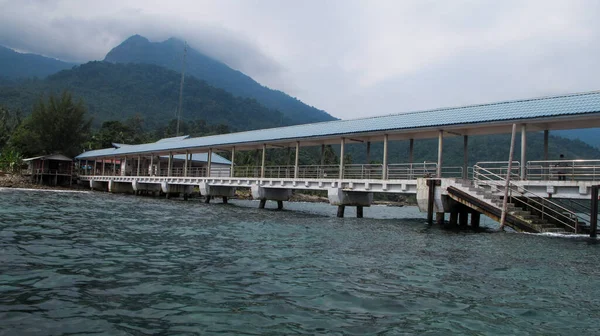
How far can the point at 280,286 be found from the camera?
24.9 feet

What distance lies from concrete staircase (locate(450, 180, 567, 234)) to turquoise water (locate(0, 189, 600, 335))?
13.5 ft

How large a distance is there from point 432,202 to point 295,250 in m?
11.3

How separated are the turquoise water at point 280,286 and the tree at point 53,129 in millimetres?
58021

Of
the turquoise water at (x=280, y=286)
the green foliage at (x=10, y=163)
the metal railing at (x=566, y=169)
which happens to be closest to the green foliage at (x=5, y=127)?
the green foliage at (x=10, y=163)

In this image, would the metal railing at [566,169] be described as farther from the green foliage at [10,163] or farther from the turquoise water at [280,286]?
the green foliage at [10,163]

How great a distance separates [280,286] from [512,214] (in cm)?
1396

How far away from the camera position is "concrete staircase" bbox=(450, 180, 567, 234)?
1781 centimetres

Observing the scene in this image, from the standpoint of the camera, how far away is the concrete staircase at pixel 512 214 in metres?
17.8

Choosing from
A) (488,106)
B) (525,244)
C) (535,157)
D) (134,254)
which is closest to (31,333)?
(134,254)

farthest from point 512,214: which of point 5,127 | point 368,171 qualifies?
point 5,127

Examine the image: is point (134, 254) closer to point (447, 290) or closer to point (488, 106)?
point (447, 290)

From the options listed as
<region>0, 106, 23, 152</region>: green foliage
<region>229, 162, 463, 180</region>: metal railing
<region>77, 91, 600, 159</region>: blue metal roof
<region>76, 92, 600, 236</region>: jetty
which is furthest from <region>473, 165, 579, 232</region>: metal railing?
<region>0, 106, 23, 152</region>: green foliage

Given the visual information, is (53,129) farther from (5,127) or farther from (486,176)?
(486,176)

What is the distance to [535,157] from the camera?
9544cm
